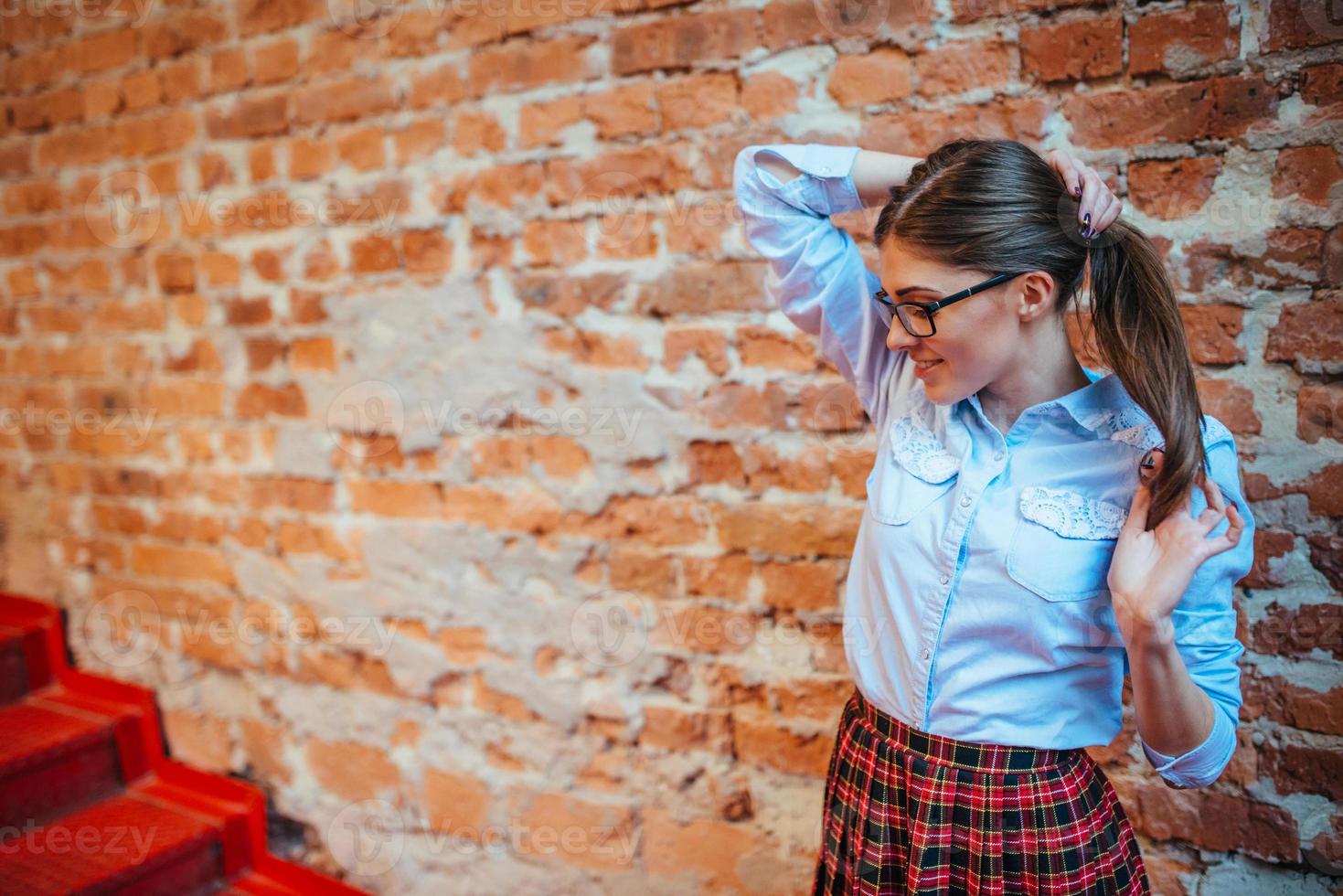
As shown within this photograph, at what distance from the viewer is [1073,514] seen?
36.8 inches

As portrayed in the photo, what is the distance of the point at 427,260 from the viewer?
174cm

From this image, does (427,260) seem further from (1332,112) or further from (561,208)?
(1332,112)

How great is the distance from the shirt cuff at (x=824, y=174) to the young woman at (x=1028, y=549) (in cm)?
9

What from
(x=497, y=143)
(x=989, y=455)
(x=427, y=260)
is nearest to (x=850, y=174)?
(x=989, y=455)

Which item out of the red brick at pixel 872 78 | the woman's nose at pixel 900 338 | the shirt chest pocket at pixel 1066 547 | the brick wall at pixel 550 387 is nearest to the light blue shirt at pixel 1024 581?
the shirt chest pocket at pixel 1066 547

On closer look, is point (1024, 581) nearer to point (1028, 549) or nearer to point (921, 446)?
point (1028, 549)

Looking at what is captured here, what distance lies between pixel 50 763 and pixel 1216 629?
7.81ft

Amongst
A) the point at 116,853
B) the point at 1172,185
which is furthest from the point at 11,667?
the point at 1172,185

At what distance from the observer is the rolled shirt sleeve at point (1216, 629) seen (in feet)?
2.95

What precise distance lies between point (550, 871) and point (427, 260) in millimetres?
1278
